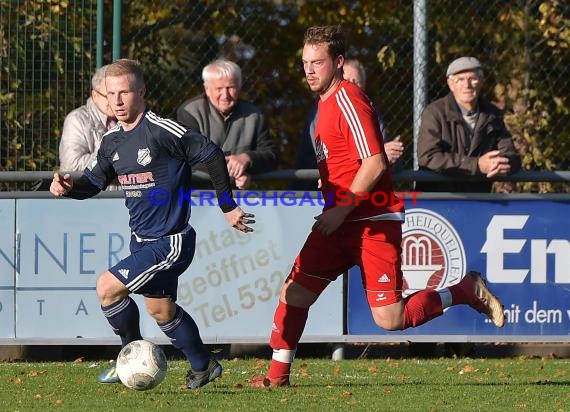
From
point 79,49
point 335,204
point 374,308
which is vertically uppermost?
point 79,49

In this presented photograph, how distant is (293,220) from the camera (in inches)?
404

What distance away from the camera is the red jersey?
788 cm

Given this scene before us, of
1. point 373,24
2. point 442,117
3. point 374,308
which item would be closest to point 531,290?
point 442,117

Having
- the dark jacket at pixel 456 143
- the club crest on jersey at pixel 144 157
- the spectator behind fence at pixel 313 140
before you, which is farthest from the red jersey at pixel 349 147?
the dark jacket at pixel 456 143

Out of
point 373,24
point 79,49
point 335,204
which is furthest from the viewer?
point 373,24

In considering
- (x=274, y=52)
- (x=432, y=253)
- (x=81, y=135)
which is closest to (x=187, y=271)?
(x=81, y=135)

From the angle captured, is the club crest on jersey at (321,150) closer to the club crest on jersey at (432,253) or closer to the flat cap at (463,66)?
the club crest on jersey at (432,253)

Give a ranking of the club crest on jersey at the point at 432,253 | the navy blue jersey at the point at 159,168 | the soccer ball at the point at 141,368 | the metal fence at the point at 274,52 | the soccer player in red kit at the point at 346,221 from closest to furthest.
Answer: the soccer ball at the point at 141,368 → the soccer player in red kit at the point at 346,221 → the navy blue jersey at the point at 159,168 → the club crest on jersey at the point at 432,253 → the metal fence at the point at 274,52

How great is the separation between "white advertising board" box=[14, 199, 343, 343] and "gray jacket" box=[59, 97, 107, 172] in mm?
332

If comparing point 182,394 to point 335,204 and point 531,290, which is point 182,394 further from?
point 531,290

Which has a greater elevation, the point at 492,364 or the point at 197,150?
the point at 197,150

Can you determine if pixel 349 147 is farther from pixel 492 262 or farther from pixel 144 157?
pixel 492 262

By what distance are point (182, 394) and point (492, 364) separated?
2898mm

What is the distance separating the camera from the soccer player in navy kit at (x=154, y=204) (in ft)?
26.3
